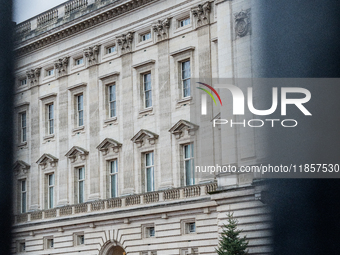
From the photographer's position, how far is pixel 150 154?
110ft

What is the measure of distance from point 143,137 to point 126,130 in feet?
4.95

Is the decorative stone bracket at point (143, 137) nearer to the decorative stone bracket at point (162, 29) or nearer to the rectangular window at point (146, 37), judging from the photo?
the decorative stone bracket at point (162, 29)

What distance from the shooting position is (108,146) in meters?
35.7

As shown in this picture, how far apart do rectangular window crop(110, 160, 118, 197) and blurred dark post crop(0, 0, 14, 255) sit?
109 feet

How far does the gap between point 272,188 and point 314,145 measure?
2.07 meters

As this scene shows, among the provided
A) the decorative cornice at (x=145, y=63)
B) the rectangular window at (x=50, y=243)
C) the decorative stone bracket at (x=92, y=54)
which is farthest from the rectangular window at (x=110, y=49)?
the rectangular window at (x=50, y=243)

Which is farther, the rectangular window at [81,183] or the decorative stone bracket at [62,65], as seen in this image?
the decorative stone bracket at [62,65]

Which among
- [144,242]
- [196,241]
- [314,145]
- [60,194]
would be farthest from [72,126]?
[314,145]

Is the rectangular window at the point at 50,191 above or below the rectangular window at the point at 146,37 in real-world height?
below

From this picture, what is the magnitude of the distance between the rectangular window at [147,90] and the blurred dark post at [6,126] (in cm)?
3225

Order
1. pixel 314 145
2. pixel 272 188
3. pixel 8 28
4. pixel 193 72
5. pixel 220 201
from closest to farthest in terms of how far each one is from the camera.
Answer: pixel 8 28
pixel 272 188
pixel 314 145
pixel 220 201
pixel 193 72

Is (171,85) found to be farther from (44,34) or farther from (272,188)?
(272,188)


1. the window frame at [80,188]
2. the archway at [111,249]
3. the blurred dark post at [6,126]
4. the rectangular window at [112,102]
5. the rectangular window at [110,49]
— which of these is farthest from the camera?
the rectangular window at [110,49]

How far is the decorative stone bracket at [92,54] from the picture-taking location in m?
37.7
